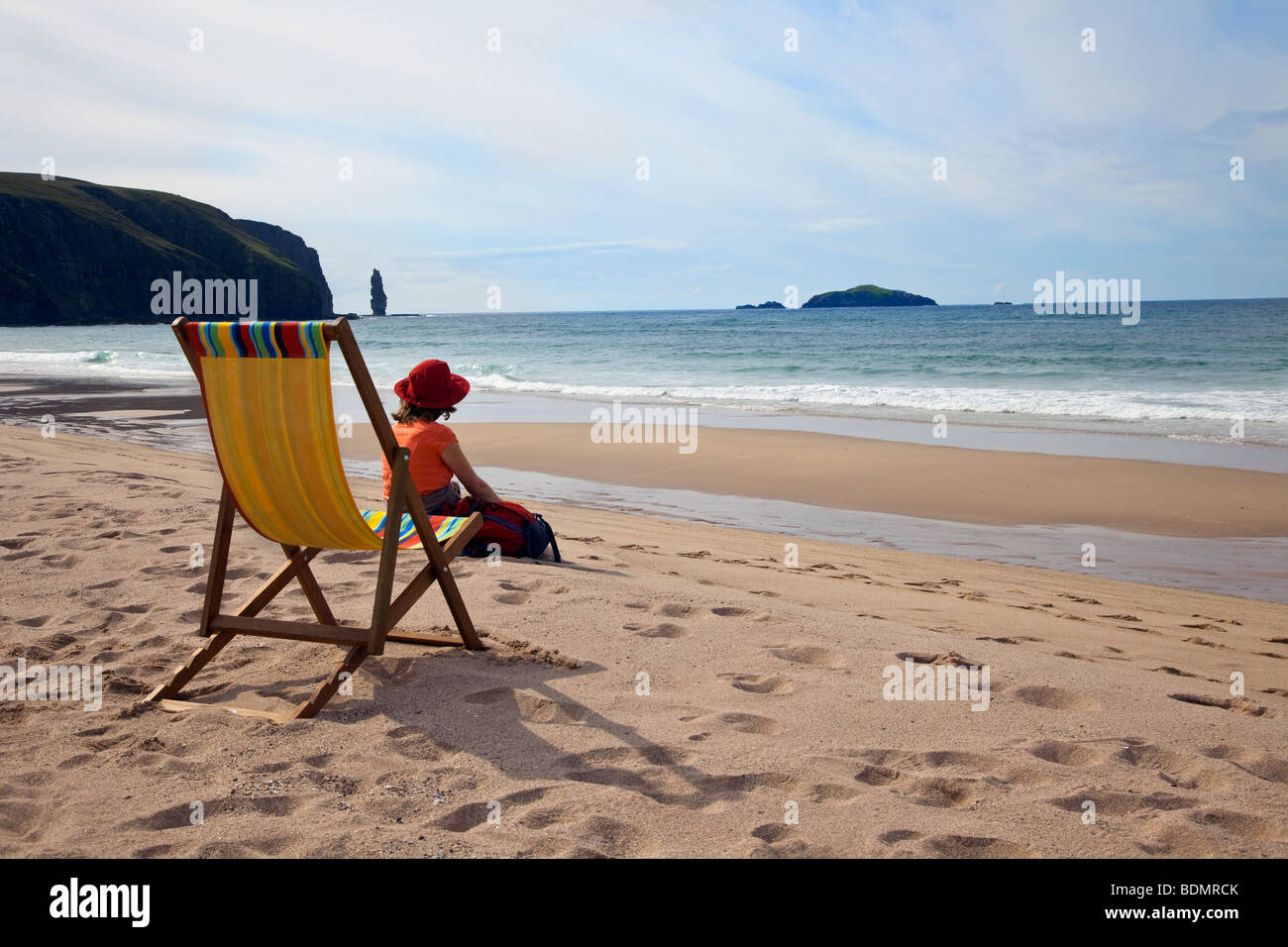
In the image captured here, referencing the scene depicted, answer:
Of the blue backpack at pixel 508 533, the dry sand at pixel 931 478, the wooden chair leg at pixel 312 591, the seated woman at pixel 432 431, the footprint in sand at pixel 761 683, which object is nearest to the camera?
the footprint in sand at pixel 761 683

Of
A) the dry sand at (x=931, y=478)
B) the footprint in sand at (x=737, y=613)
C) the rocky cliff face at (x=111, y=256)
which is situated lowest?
the footprint in sand at (x=737, y=613)

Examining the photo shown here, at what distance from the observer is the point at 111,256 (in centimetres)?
7838

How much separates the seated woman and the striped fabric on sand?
152 centimetres

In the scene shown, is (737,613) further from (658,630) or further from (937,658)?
(937,658)

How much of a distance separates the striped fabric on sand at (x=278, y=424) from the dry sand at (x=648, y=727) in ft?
2.34

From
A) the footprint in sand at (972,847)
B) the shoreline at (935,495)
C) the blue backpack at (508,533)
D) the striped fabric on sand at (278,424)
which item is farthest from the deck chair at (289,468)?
the shoreline at (935,495)

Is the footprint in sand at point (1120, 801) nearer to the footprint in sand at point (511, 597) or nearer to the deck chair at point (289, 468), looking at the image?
the deck chair at point (289, 468)

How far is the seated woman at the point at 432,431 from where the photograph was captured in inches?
190

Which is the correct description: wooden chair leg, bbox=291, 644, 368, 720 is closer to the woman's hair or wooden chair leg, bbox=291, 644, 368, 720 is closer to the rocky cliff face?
the woman's hair

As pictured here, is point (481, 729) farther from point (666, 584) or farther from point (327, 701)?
point (666, 584)

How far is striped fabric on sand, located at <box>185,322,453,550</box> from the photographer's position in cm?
301
